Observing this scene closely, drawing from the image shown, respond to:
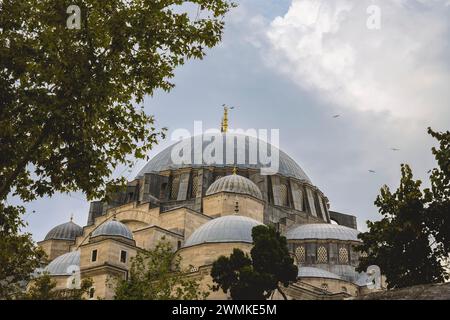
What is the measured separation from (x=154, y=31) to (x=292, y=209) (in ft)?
90.4

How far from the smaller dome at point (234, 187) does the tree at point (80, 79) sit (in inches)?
845

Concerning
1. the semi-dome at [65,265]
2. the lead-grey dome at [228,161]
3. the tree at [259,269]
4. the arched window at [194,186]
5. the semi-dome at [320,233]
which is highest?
the lead-grey dome at [228,161]

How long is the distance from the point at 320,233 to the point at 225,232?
27.1 ft

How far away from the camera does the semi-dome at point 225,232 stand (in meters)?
28.6

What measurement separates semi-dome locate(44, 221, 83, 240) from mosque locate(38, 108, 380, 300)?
0.06 meters

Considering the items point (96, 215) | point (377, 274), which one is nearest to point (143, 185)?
point (96, 215)

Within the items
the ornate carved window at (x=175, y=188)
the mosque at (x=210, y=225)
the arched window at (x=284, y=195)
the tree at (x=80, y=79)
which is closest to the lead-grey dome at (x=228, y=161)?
the mosque at (x=210, y=225)

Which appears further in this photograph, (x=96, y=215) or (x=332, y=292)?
(x=96, y=215)

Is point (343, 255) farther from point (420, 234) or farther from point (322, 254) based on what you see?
point (420, 234)

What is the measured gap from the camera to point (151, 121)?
44.4ft

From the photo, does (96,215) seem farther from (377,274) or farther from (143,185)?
(377,274)

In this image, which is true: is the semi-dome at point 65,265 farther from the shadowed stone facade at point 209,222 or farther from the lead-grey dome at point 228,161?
the lead-grey dome at point 228,161

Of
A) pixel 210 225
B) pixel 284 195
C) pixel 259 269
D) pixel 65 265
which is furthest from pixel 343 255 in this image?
pixel 259 269

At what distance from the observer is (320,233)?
35438 millimetres
